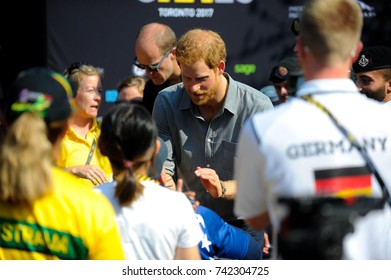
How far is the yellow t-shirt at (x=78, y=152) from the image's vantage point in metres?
4.50

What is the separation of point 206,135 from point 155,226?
171 cm

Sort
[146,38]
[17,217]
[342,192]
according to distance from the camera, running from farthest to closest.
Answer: [146,38] < [17,217] < [342,192]

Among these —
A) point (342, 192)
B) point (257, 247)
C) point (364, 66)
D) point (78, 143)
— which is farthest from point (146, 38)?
point (342, 192)

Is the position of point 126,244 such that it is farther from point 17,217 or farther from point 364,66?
point 364,66

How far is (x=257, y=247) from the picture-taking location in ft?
12.5

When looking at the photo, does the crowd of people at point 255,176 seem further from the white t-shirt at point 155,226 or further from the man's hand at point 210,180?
the man's hand at point 210,180

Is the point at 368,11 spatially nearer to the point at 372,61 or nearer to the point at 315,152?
the point at 372,61

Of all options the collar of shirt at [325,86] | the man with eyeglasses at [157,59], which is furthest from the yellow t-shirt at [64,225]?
the man with eyeglasses at [157,59]

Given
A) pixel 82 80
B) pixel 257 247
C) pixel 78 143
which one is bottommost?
pixel 257 247

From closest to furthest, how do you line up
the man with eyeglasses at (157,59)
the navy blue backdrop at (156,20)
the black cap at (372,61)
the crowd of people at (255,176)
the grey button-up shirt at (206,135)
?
the crowd of people at (255,176)
the grey button-up shirt at (206,135)
the black cap at (372,61)
the man with eyeglasses at (157,59)
the navy blue backdrop at (156,20)

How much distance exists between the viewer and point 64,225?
8.21 feet

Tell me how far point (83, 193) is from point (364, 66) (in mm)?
2966

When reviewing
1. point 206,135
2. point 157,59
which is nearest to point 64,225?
point 206,135

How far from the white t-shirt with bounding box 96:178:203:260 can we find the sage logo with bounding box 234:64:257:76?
5.32 metres
